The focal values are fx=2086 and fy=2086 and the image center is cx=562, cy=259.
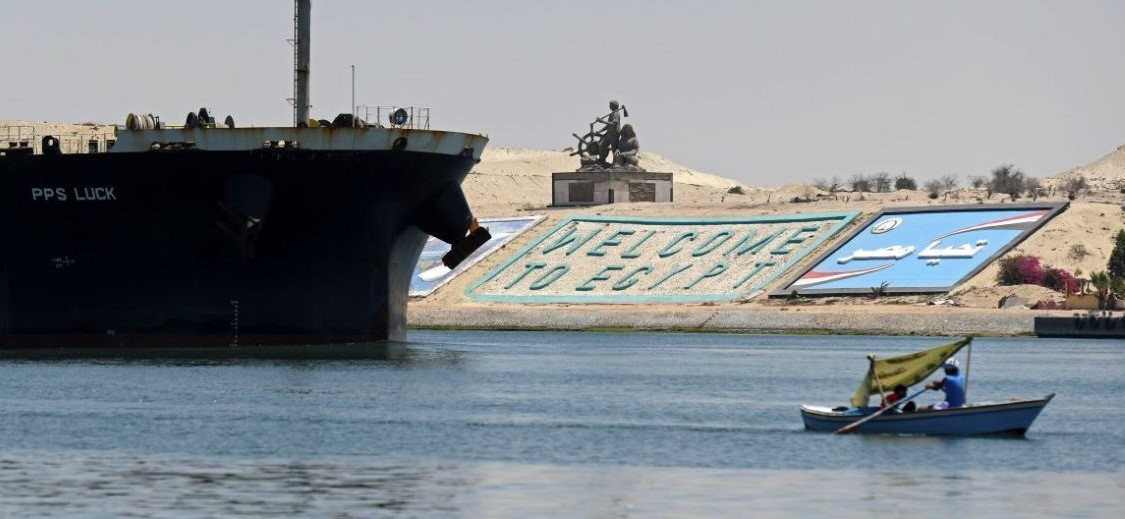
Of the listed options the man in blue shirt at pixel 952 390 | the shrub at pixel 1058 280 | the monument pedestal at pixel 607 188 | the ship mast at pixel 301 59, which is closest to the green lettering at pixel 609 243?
the monument pedestal at pixel 607 188

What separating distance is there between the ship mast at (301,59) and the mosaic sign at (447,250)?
44872mm

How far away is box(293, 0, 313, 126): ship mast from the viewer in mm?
79562

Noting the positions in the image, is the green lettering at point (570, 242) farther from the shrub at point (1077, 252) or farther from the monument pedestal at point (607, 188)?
the shrub at point (1077, 252)

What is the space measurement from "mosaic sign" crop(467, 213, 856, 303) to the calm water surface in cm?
5234

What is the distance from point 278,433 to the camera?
47969mm

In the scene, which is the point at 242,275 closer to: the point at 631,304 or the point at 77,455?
the point at 77,455

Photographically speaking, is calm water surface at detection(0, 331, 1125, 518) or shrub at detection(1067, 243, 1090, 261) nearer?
calm water surface at detection(0, 331, 1125, 518)

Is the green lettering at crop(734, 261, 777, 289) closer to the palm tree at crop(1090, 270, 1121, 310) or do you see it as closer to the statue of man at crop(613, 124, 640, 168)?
the palm tree at crop(1090, 270, 1121, 310)

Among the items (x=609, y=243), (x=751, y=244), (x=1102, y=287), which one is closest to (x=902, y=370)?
(x=1102, y=287)

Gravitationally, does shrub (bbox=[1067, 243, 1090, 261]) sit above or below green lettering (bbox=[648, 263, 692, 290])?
above

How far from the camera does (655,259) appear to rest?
134 metres

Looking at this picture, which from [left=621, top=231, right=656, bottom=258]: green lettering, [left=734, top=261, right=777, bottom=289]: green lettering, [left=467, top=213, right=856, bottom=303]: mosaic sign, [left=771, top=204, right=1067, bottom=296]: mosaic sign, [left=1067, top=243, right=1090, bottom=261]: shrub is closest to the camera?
[left=771, top=204, right=1067, bottom=296]: mosaic sign

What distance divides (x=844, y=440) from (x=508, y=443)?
758 centimetres

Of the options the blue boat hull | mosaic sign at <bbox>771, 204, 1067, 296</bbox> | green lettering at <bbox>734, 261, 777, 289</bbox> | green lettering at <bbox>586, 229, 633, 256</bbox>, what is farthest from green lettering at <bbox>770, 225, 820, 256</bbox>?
the blue boat hull
